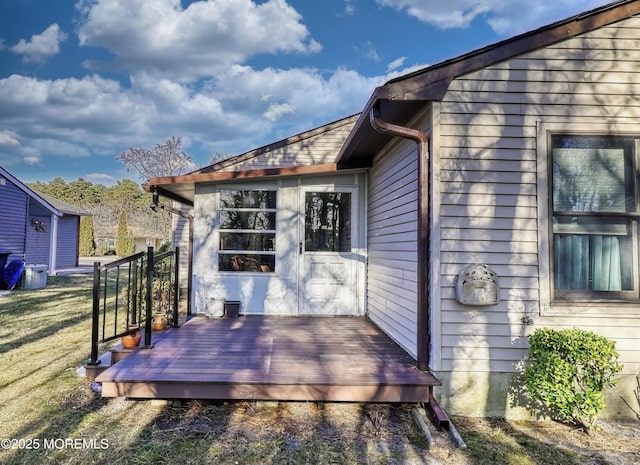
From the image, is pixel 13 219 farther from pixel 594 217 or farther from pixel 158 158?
pixel 594 217

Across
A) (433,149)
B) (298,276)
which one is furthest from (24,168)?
(433,149)

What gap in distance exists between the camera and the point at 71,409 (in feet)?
10.1

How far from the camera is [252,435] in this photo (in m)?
2.65

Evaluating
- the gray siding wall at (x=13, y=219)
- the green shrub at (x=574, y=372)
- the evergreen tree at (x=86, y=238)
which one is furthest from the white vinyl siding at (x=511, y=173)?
the evergreen tree at (x=86, y=238)

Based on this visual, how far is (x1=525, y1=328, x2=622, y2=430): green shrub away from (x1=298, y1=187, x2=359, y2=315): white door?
2991 mm

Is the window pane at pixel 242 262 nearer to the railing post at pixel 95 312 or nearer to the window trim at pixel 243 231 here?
the window trim at pixel 243 231

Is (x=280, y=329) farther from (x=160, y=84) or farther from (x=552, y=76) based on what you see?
(x=160, y=84)

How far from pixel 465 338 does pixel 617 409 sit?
1.42 meters

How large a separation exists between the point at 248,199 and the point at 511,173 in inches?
149

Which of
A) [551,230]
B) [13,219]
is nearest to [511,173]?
[551,230]

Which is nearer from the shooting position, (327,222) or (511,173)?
(511,173)

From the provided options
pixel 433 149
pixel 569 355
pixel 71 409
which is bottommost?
pixel 71 409

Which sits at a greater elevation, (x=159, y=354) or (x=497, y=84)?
(x=497, y=84)

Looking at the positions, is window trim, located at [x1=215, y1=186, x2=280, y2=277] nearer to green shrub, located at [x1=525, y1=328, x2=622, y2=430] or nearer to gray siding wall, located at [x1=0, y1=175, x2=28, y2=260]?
green shrub, located at [x1=525, y1=328, x2=622, y2=430]
